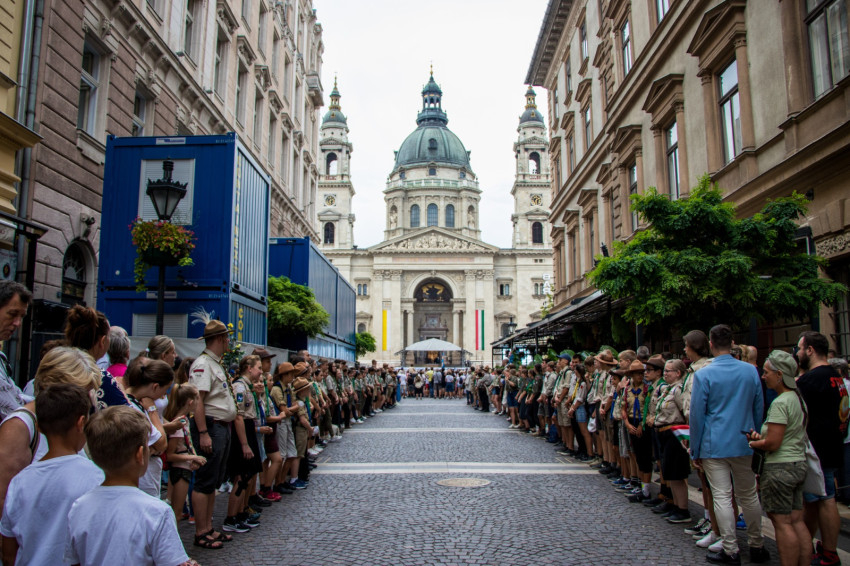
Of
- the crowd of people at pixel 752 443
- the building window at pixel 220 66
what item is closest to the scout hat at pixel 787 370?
the crowd of people at pixel 752 443

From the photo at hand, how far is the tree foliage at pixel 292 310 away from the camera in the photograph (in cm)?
1538

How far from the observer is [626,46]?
60.4 ft

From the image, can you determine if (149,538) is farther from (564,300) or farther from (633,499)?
(564,300)

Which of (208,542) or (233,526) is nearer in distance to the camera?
(208,542)

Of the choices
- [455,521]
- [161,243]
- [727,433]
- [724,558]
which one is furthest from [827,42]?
[161,243]

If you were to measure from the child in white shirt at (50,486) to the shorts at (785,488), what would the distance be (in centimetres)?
448

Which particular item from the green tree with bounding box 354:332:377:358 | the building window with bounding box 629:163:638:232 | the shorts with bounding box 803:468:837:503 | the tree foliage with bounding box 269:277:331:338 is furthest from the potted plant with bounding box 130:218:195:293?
the green tree with bounding box 354:332:377:358

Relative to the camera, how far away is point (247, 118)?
74.8 ft

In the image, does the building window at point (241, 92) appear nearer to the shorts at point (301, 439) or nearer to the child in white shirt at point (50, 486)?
the shorts at point (301, 439)

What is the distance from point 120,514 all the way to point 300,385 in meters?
6.37

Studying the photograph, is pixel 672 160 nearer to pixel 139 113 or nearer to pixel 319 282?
pixel 319 282

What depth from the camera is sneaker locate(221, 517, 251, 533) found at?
633 centimetres

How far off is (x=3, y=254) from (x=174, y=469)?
5.54m

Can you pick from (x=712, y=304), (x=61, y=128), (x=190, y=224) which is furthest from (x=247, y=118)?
(x=712, y=304)
